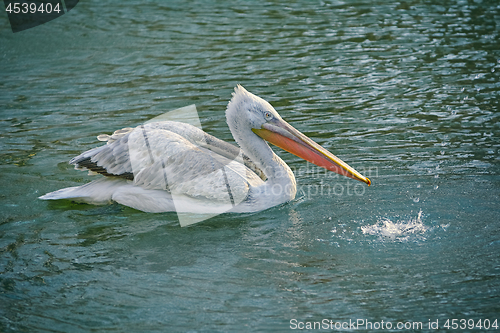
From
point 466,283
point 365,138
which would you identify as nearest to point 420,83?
point 365,138

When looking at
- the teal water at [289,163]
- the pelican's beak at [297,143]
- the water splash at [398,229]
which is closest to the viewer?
the teal water at [289,163]

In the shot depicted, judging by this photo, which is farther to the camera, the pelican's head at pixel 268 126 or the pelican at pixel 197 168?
the pelican's head at pixel 268 126

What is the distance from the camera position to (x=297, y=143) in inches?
184

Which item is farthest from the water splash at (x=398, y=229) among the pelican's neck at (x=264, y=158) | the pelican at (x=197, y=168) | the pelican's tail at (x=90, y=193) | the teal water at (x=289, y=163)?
the pelican's tail at (x=90, y=193)

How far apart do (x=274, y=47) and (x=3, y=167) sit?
4575mm

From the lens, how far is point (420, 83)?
23.7 ft

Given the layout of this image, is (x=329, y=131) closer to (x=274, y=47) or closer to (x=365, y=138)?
(x=365, y=138)

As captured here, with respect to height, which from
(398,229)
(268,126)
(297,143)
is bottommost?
(398,229)

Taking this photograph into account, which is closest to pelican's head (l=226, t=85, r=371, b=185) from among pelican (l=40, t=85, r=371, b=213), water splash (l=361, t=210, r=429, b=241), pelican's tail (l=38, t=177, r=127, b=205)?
pelican (l=40, t=85, r=371, b=213)

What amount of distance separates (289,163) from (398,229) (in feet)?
5.31

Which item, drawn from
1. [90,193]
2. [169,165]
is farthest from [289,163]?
[90,193]

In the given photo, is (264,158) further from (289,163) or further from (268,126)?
(289,163)

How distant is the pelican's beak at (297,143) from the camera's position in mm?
4598

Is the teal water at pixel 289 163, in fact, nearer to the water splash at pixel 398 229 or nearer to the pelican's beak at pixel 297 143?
the water splash at pixel 398 229
